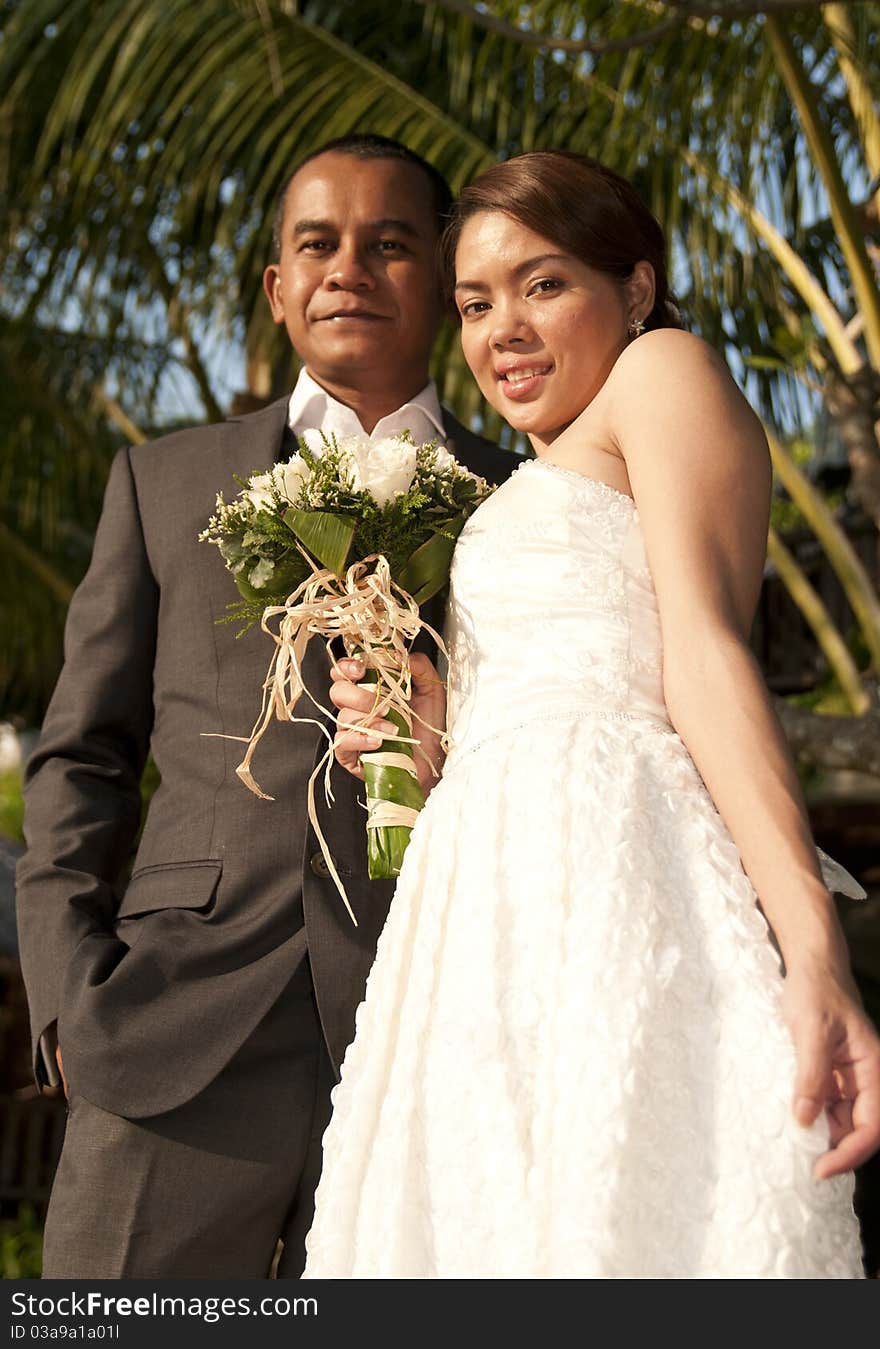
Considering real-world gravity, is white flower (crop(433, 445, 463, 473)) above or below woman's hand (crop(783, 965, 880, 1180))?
above

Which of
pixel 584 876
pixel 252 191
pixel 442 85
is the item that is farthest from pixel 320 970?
pixel 442 85

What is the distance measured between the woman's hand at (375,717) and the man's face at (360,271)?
31.4 inches

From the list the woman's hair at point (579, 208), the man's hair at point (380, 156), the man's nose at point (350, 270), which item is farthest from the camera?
the man's hair at point (380, 156)

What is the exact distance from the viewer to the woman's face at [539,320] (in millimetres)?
2584

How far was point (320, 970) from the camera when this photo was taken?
2615 mm

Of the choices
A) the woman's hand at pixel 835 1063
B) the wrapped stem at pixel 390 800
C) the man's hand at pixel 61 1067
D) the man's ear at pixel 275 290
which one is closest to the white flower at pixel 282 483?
the wrapped stem at pixel 390 800

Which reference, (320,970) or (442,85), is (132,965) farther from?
(442,85)

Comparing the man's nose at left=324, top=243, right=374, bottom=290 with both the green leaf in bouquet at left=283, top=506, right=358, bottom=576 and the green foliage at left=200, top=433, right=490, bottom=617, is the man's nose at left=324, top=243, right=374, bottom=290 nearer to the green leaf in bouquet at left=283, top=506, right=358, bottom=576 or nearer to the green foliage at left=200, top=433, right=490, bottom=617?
the green foliage at left=200, top=433, right=490, bottom=617

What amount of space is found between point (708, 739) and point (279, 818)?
95 centimetres

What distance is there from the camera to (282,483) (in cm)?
254

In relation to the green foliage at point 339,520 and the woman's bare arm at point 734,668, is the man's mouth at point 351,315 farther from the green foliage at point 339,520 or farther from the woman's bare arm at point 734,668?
the woman's bare arm at point 734,668

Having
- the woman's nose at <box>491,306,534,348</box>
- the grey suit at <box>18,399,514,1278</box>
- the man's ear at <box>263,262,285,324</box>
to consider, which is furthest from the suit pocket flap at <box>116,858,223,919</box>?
the man's ear at <box>263,262,285,324</box>

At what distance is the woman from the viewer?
1872 mm

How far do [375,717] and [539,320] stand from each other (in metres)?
0.72
